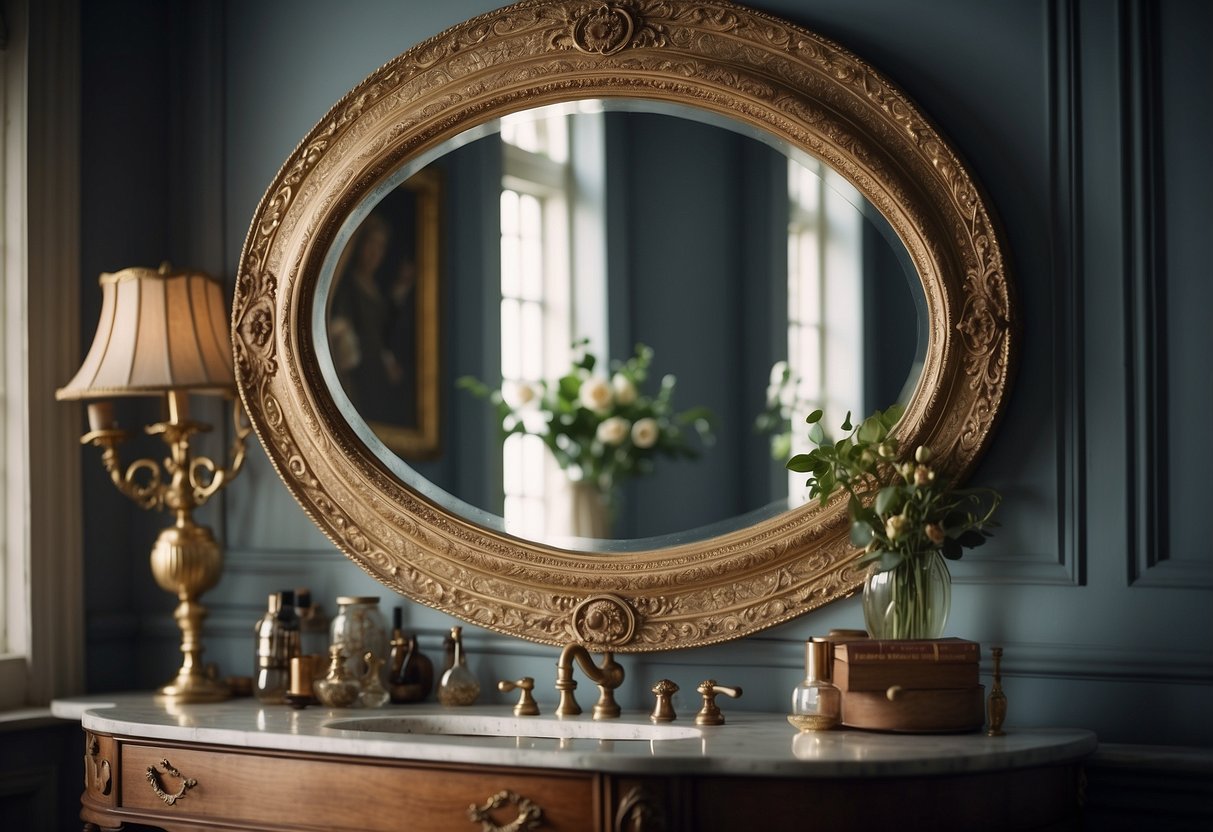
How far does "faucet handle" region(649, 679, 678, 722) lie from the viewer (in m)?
2.76

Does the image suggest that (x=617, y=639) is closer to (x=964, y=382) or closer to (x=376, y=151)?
(x=964, y=382)

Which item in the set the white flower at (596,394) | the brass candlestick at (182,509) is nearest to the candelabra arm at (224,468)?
the brass candlestick at (182,509)

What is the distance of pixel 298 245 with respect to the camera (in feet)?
10.7

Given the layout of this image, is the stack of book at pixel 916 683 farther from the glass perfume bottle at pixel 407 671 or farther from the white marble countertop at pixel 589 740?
the glass perfume bottle at pixel 407 671

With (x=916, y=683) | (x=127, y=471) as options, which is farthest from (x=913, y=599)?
(x=127, y=471)

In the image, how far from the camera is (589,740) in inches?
104

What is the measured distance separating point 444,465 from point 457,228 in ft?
1.80

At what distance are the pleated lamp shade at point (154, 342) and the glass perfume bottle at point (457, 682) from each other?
0.84 metres

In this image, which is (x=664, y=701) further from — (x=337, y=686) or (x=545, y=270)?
(x=545, y=270)

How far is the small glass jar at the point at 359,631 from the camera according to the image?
3.11 m

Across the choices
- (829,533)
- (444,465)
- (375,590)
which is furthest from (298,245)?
(829,533)

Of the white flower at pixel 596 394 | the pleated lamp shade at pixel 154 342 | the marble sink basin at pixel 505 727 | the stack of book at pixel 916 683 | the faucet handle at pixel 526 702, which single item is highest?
the pleated lamp shade at pixel 154 342

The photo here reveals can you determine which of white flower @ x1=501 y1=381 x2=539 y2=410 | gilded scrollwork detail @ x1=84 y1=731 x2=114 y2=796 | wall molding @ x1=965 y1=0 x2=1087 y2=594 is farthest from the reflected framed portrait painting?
wall molding @ x1=965 y1=0 x2=1087 y2=594

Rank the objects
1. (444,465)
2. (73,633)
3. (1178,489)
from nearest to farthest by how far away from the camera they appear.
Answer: (1178,489)
(444,465)
(73,633)
